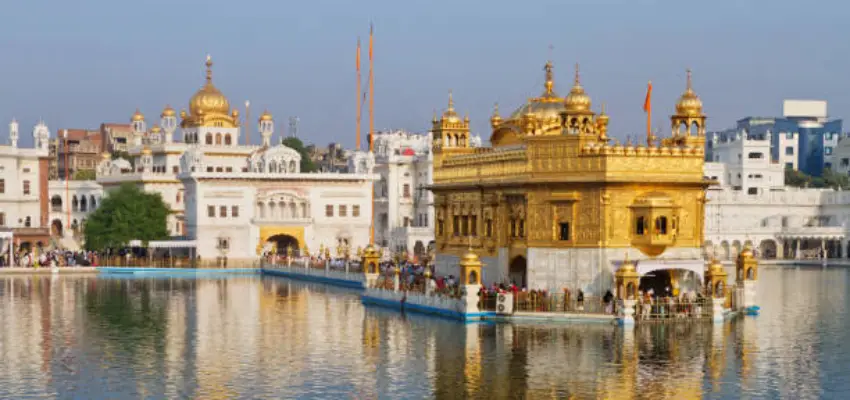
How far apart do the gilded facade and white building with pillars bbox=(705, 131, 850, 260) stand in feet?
121

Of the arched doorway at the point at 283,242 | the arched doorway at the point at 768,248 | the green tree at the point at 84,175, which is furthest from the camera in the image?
the green tree at the point at 84,175

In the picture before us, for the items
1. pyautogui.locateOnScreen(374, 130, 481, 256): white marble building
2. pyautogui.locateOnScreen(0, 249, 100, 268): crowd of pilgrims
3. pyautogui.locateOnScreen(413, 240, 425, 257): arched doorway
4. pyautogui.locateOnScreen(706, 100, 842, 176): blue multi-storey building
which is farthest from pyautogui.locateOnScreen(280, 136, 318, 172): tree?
pyautogui.locateOnScreen(0, 249, 100, 268): crowd of pilgrims

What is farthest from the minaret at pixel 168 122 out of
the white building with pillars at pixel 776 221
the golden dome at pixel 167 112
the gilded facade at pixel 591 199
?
the gilded facade at pixel 591 199

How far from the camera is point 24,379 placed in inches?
895

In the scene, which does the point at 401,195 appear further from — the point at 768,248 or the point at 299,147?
the point at 299,147

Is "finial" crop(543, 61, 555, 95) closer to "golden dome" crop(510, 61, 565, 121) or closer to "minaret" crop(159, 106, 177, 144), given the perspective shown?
"golden dome" crop(510, 61, 565, 121)

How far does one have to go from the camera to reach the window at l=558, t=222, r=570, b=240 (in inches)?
1261

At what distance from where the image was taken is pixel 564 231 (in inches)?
1267

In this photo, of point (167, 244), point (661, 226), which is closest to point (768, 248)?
point (167, 244)

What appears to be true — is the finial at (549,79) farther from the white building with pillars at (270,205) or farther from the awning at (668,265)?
the white building with pillars at (270,205)

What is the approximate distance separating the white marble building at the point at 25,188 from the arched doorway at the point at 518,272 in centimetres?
3660

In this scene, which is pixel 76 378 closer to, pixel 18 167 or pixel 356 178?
pixel 356 178

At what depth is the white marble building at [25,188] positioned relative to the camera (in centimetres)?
6462

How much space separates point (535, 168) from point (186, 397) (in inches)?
551
